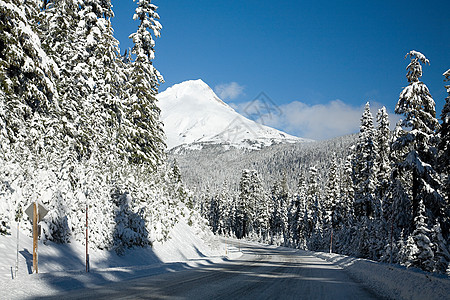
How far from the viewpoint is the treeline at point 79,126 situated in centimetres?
1499

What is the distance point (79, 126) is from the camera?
2328 centimetres

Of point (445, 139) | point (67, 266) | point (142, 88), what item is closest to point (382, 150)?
point (445, 139)

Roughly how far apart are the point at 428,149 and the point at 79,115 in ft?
77.0

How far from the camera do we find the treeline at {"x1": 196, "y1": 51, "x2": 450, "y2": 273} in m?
22.0

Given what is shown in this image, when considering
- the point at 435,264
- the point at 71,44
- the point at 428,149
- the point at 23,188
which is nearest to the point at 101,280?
the point at 23,188

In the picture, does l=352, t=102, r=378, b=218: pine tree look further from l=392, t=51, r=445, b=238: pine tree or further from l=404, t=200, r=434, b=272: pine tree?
l=404, t=200, r=434, b=272: pine tree

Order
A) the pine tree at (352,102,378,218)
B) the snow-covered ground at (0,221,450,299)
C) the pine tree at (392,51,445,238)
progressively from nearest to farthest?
the snow-covered ground at (0,221,450,299) < the pine tree at (392,51,445,238) < the pine tree at (352,102,378,218)

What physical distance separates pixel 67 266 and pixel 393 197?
24.2 metres

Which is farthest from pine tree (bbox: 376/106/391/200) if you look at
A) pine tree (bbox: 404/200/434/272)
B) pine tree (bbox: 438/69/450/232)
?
pine tree (bbox: 404/200/434/272)

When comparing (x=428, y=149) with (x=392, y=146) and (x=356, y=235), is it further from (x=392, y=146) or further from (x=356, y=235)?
(x=356, y=235)

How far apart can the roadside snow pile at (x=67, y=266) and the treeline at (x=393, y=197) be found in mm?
13076

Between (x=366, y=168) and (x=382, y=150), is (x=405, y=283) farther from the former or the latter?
(x=382, y=150)

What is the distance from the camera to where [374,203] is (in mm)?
38281

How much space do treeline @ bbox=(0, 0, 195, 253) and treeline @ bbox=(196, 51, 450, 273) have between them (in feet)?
51.8
